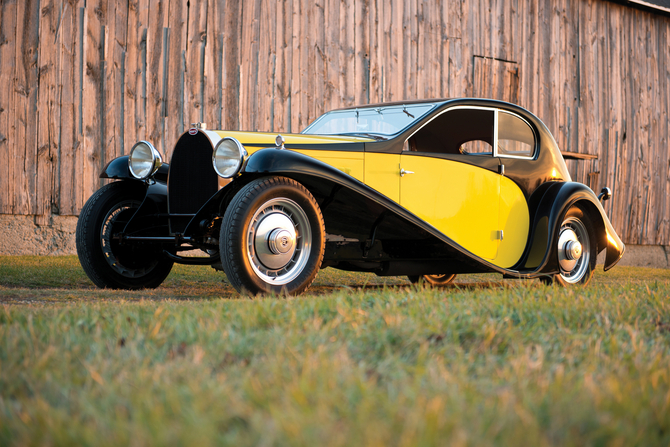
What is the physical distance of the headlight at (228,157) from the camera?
3984 mm

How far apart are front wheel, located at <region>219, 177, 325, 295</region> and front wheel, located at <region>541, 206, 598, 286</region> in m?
2.45

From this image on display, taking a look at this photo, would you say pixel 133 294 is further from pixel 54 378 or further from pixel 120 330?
pixel 54 378

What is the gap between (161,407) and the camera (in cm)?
150

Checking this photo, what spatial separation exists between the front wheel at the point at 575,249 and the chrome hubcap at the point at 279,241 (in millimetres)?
2471

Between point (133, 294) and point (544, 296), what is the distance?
9.36 ft

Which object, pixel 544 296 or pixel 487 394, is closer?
pixel 487 394

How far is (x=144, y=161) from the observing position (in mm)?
4766

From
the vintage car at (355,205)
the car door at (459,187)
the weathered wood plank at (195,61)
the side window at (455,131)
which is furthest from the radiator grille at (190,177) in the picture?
the weathered wood plank at (195,61)

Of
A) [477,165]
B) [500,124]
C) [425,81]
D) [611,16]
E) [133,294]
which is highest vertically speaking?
[611,16]

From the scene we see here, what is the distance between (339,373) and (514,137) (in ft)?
13.8

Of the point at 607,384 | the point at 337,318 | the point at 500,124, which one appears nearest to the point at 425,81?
the point at 500,124

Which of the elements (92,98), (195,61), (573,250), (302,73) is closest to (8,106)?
(92,98)

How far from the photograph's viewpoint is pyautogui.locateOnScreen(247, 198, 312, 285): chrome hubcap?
12.6 feet

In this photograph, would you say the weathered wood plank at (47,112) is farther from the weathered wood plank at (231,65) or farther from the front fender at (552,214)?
the front fender at (552,214)
